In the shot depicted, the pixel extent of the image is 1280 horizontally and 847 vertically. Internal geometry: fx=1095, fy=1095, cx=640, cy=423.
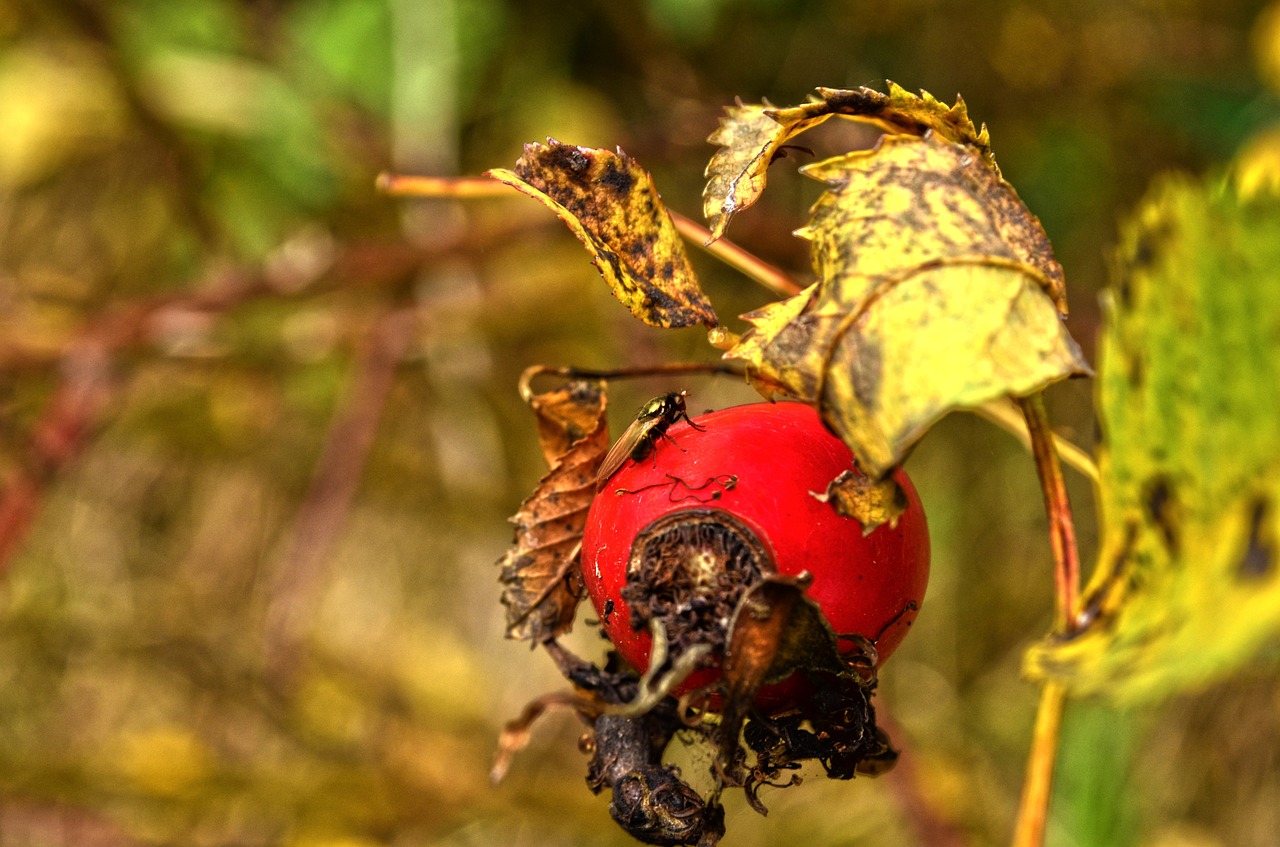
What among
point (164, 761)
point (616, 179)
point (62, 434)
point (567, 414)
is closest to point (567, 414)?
point (567, 414)

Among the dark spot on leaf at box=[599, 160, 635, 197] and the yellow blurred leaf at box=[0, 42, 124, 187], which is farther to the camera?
the yellow blurred leaf at box=[0, 42, 124, 187]

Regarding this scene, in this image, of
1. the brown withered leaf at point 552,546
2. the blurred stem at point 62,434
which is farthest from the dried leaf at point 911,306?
the blurred stem at point 62,434

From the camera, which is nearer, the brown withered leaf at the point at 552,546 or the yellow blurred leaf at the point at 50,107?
the brown withered leaf at the point at 552,546

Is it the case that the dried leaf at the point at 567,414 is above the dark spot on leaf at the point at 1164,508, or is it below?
above

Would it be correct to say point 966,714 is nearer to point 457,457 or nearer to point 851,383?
point 457,457

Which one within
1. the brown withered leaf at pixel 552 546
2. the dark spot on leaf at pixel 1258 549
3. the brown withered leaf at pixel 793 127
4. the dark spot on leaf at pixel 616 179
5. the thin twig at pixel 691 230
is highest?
the thin twig at pixel 691 230

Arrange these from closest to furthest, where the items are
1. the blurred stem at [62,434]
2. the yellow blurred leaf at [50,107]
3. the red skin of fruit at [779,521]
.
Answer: the red skin of fruit at [779,521]
the blurred stem at [62,434]
the yellow blurred leaf at [50,107]

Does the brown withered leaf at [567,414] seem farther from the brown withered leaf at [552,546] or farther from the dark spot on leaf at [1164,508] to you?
the dark spot on leaf at [1164,508]

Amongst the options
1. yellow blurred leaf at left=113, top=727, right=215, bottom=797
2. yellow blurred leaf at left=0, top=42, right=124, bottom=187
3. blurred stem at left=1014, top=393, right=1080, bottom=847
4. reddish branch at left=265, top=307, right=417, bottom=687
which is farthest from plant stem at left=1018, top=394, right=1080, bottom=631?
yellow blurred leaf at left=0, top=42, right=124, bottom=187

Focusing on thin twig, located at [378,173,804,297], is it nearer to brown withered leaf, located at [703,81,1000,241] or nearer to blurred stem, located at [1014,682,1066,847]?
brown withered leaf, located at [703,81,1000,241]
